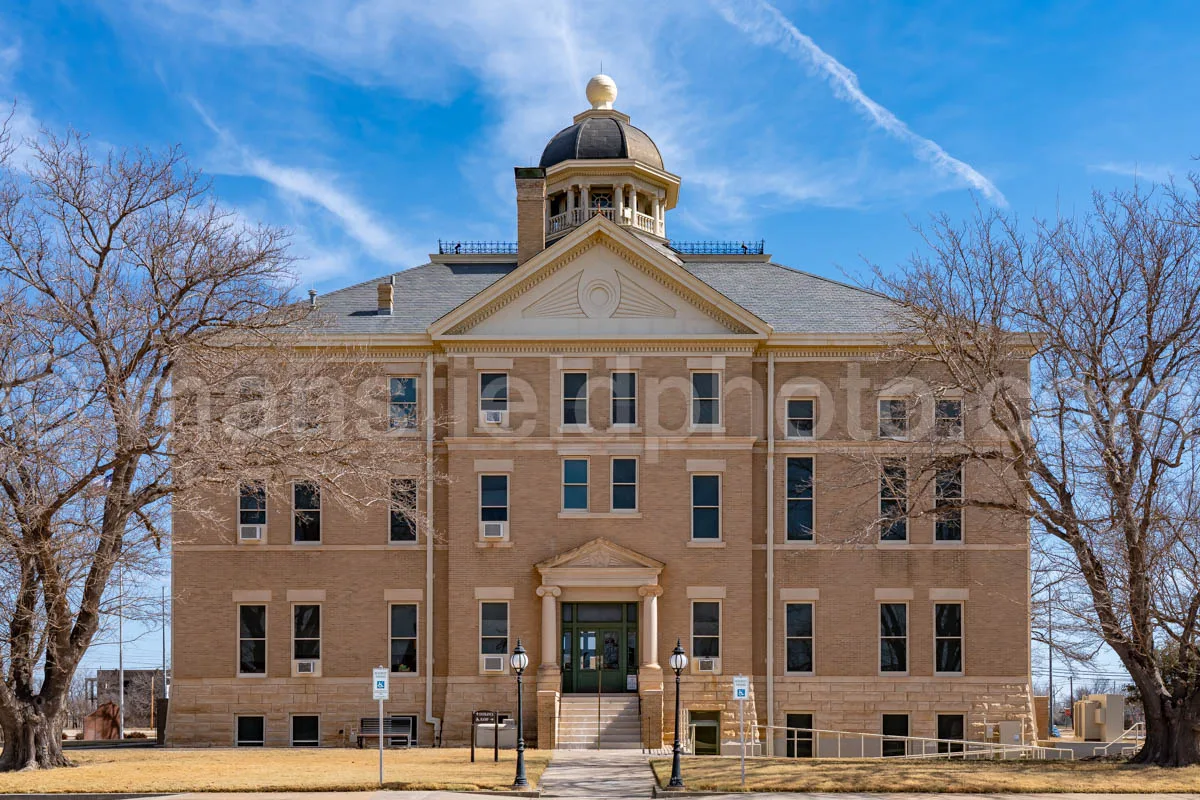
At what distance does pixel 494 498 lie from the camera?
35.0m

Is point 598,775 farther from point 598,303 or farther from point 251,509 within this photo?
point 251,509

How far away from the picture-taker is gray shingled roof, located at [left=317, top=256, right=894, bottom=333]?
35844 mm

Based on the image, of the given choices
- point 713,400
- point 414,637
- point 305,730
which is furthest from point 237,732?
point 713,400

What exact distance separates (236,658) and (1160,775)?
22.6 metres

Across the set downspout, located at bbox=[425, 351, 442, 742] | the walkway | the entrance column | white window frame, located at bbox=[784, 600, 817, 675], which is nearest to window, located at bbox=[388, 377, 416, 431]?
downspout, located at bbox=[425, 351, 442, 742]

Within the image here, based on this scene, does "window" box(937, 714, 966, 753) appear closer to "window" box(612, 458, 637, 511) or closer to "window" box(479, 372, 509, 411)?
"window" box(612, 458, 637, 511)

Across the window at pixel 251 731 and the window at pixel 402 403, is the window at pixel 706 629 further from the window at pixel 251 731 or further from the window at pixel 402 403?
the window at pixel 251 731

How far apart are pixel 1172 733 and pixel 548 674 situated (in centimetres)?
1480

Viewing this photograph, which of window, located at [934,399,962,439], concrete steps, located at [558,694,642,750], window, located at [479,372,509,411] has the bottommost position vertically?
concrete steps, located at [558,694,642,750]

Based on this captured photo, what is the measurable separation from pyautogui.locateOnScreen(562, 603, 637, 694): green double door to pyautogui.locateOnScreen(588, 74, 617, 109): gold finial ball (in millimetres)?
19703

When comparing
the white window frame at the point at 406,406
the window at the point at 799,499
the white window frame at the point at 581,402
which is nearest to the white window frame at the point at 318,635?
the white window frame at the point at 406,406

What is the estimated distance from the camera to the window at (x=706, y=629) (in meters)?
34.3

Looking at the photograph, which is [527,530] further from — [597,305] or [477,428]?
[597,305]

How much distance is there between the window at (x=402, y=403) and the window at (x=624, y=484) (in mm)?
5620
